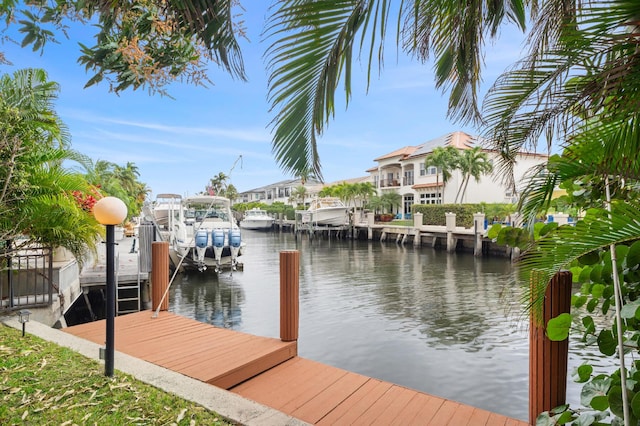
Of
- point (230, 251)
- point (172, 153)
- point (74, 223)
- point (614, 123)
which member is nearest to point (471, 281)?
point (230, 251)

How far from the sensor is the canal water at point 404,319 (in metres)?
6.45

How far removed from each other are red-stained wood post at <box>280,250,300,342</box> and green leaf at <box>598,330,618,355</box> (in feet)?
10.5

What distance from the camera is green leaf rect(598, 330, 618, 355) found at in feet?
6.72

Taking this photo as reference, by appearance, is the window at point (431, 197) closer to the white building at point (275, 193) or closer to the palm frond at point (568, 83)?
the white building at point (275, 193)

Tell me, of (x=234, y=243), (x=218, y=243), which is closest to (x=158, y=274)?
(x=218, y=243)

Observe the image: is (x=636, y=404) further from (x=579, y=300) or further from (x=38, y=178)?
(x=38, y=178)

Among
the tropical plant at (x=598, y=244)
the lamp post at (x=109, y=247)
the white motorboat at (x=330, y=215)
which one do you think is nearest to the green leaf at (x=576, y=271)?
the tropical plant at (x=598, y=244)

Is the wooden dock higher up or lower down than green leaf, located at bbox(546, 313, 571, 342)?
lower down

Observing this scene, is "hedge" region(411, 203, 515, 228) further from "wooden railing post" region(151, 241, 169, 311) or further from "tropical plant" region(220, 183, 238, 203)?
"tropical plant" region(220, 183, 238, 203)

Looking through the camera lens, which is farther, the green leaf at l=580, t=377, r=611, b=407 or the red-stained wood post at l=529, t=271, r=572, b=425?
the red-stained wood post at l=529, t=271, r=572, b=425

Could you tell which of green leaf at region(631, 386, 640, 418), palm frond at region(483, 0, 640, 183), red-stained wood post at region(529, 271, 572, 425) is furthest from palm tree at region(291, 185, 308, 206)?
green leaf at region(631, 386, 640, 418)

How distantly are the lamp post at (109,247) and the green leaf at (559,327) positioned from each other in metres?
3.52

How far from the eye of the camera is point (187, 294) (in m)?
13.9

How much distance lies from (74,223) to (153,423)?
14.1ft
